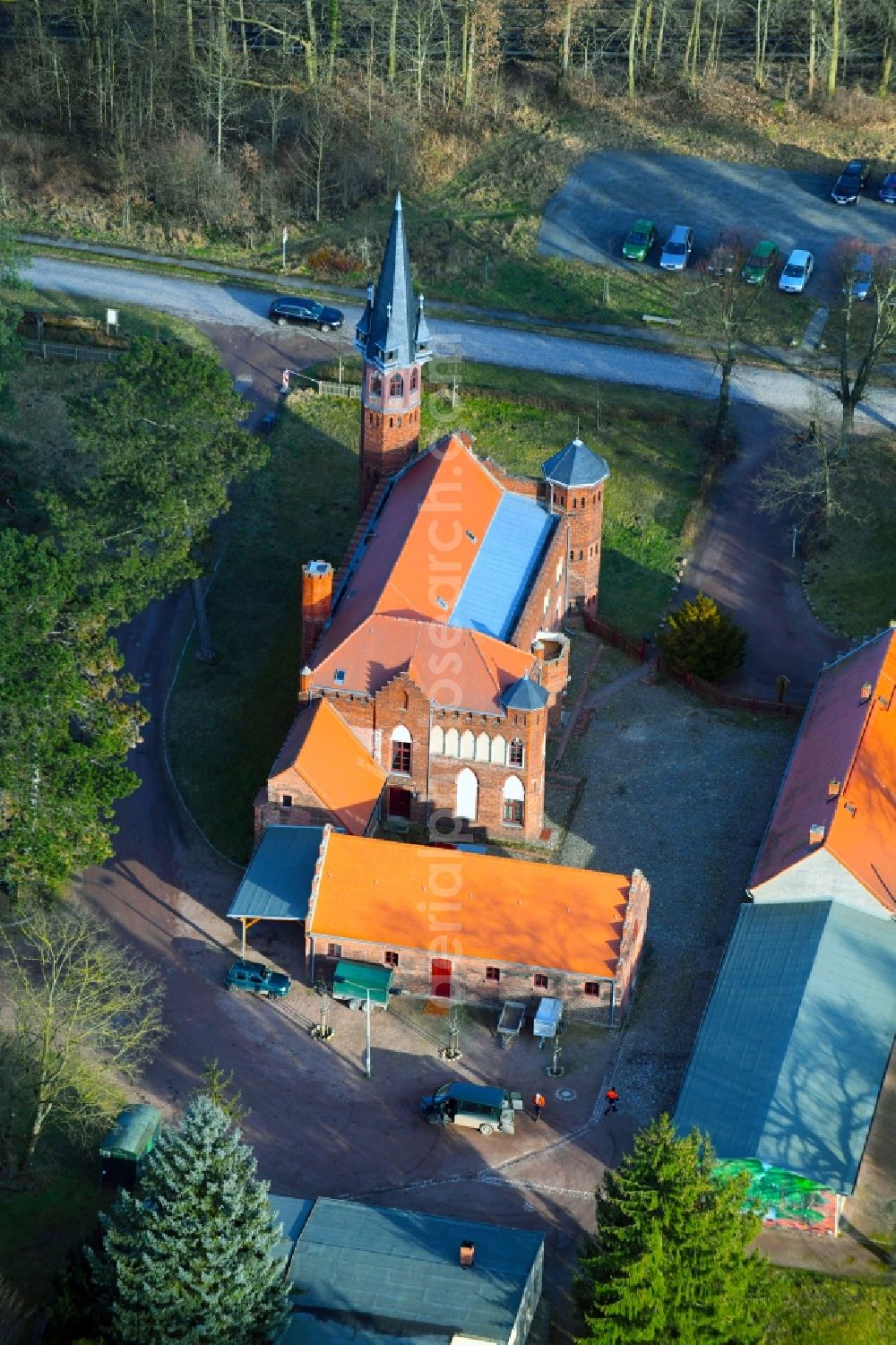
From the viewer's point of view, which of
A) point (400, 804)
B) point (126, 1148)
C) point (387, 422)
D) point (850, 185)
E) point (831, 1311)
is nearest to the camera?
point (831, 1311)

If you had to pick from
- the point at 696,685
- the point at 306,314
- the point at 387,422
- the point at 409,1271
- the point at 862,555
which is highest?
the point at 387,422

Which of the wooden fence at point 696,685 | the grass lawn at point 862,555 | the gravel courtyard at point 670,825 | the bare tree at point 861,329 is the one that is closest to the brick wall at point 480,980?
the gravel courtyard at point 670,825

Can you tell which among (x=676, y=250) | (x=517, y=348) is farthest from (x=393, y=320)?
(x=676, y=250)

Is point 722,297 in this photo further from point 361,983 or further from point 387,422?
point 361,983

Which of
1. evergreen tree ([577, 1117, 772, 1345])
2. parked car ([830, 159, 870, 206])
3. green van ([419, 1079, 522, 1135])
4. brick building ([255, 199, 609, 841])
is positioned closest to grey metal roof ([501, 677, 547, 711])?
brick building ([255, 199, 609, 841])

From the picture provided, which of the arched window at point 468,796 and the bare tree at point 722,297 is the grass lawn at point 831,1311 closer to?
the arched window at point 468,796

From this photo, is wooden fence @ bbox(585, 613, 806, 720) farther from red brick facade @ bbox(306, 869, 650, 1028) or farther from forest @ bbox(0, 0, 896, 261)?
forest @ bbox(0, 0, 896, 261)

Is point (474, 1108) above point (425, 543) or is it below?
below

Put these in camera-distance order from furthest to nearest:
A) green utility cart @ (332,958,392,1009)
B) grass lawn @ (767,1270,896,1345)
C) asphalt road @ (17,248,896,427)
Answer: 1. asphalt road @ (17,248,896,427)
2. green utility cart @ (332,958,392,1009)
3. grass lawn @ (767,1270,896,1345)
